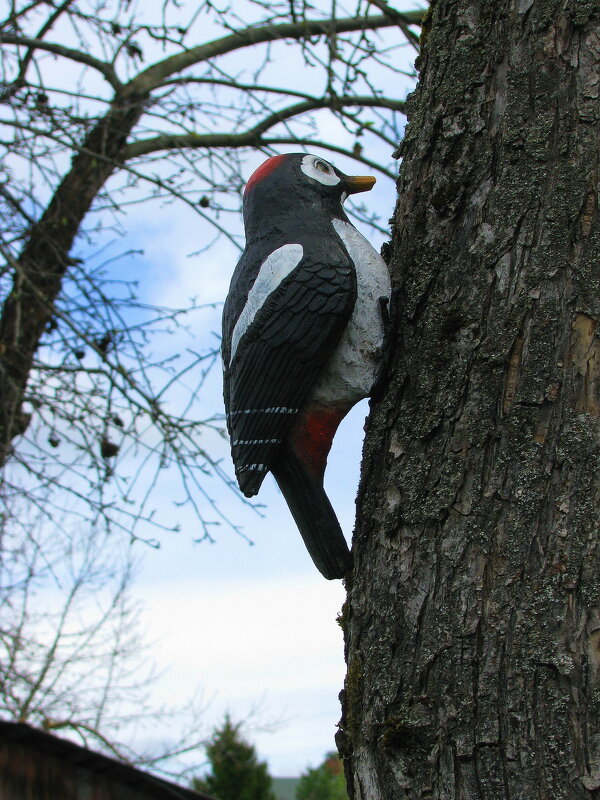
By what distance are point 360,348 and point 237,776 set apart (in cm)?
811

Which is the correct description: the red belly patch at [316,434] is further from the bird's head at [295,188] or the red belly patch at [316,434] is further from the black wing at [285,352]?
the bird's head at [295,188]

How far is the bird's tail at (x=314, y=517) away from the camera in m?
1.64

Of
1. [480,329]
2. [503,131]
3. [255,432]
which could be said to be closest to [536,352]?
[480,329]

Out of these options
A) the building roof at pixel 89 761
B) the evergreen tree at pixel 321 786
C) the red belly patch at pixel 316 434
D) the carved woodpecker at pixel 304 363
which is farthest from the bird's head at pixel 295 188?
the evergreen tree at pixel 321 786

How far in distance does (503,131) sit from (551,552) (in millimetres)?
762

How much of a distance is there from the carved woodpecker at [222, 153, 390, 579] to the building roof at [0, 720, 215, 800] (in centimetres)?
309

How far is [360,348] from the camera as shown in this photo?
1.69 meters

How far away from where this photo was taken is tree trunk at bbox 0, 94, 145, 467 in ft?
14.0

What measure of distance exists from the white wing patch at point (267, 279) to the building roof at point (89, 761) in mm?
3158

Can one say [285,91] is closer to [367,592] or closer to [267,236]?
[267,236]

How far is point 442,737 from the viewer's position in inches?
52.0

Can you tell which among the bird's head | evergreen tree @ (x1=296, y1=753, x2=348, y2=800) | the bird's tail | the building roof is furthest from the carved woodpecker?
evergreen tree @ (x1=296, y1=753, x2=348, y2=800)

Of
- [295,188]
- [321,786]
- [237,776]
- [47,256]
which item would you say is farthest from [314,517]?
[321,786]

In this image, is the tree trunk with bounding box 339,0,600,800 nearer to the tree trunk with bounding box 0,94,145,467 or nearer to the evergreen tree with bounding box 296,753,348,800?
the tree trunk with bounding box 0,94,145,467
